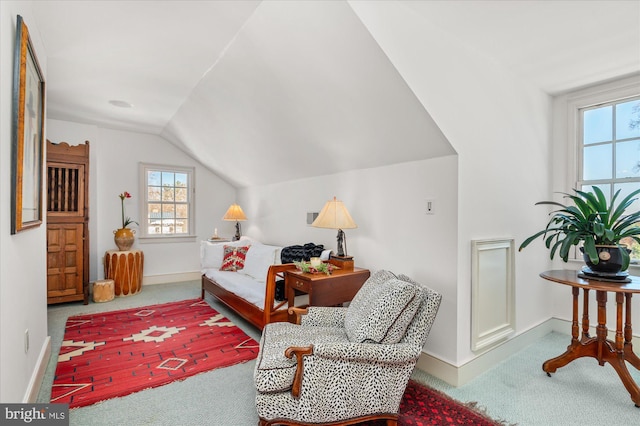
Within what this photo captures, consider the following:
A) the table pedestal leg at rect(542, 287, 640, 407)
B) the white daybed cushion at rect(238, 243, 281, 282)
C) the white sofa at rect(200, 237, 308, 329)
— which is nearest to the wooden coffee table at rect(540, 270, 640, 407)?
the table pedestal leg at rect(542, 287, 640, 407)

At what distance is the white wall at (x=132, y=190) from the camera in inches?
198

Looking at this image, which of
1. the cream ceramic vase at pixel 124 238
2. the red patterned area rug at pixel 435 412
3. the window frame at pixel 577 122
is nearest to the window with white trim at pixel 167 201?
the cream ceramic vase at pixel 124 238

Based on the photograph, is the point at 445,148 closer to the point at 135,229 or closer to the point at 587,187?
the point at 587,187

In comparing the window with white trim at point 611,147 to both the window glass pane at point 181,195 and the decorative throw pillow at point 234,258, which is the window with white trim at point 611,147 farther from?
the window glass pane at point 181,195

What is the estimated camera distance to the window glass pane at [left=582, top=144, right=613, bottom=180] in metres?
3.17

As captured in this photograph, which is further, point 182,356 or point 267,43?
Answer: point 182,356

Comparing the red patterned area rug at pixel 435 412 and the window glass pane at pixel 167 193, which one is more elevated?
the window glass pane at pixel 167 193

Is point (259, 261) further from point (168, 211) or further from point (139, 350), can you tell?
point (168, 211)

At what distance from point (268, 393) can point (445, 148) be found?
202cm

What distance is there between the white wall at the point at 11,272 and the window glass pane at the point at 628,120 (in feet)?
15.1

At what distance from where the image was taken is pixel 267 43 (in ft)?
8.30

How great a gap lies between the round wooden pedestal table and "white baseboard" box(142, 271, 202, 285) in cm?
53

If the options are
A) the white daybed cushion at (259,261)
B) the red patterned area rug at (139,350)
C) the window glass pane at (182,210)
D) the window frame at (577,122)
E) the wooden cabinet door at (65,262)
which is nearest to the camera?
the red patterned area rug at (139,350)

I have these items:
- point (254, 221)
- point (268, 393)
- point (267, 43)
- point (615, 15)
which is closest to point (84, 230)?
point (254, 221)
